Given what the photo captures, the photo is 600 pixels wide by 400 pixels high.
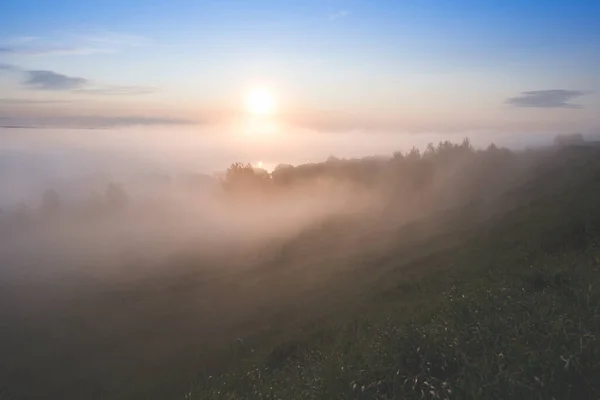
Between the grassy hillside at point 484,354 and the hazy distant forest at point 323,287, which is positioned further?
the hazy distant forest at point 323,287

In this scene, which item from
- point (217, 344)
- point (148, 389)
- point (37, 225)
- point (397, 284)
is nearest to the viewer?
point (148, 389)

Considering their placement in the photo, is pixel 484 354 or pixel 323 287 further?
pixel 323 287

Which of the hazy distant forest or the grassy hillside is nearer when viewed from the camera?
the grassy hillside

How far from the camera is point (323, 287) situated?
58312 millimetres

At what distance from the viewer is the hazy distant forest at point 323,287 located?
39.1 ft

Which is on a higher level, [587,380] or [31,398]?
[587,380]

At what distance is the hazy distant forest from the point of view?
39.1 feet

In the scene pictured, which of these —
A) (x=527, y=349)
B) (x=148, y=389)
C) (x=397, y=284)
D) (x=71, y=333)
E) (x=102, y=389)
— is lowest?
(x=71, y=333)

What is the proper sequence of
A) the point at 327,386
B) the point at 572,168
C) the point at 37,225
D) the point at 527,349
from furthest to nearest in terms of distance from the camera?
the point at 37,225
the point at 572,168
the point at 327,386
the point at 527,349

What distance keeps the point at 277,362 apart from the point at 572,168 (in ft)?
312

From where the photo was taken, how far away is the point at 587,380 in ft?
30.3

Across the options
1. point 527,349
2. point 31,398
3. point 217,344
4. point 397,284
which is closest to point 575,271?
point 527,349

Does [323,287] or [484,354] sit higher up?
[484,354]

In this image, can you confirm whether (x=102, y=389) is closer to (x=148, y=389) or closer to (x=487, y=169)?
(x=148, y=389)
